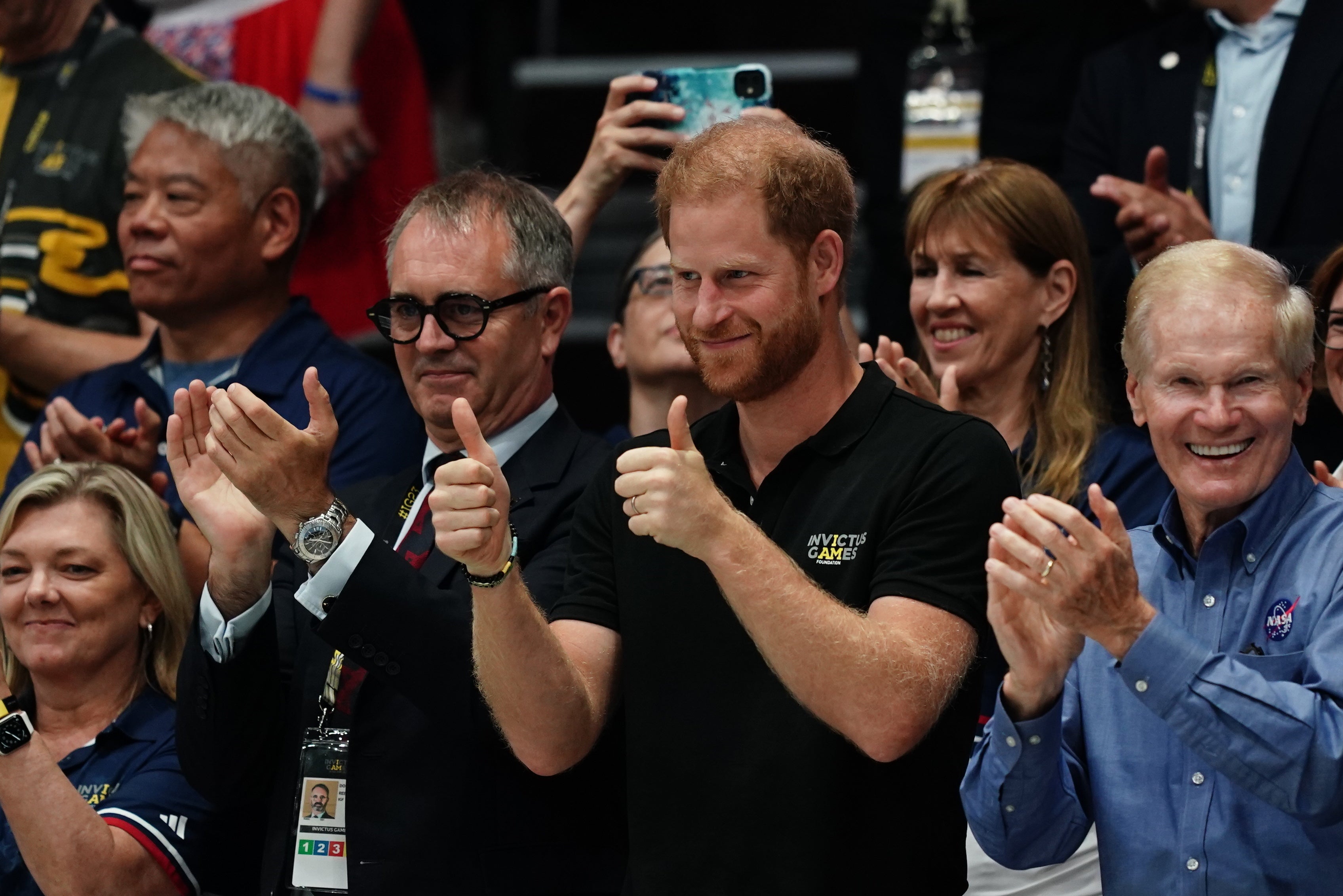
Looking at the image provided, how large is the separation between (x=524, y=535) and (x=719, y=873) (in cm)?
74

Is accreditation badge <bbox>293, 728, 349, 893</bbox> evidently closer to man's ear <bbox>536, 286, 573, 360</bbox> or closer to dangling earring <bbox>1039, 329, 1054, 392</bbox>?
man's ear <bbox>536, 286, 573, 360</bbox>

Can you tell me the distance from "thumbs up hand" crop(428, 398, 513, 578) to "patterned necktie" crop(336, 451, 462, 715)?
47cm

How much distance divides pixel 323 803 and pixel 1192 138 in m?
2.19

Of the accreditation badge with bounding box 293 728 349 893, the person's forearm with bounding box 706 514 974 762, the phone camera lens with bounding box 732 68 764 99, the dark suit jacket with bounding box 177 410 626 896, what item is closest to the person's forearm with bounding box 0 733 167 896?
the dark suit jacket with bounding box 177 410 626 896

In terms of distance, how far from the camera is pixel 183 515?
3.65 meters

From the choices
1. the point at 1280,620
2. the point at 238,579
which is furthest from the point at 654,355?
the point at 1280,620

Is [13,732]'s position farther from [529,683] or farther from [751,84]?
[751,84]

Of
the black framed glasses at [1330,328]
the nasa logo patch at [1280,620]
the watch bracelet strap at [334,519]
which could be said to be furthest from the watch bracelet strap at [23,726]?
the black framed glasses at [1330,328]

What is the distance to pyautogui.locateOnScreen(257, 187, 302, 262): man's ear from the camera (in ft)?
12.8

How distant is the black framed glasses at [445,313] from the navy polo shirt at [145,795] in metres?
0.74

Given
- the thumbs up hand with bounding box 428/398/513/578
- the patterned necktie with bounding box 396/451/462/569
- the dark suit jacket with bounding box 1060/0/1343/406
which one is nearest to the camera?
the thumbs up hand with bounding box 428/398/513/578

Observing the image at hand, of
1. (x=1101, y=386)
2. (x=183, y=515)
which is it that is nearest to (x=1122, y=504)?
(x=1101, y=386)

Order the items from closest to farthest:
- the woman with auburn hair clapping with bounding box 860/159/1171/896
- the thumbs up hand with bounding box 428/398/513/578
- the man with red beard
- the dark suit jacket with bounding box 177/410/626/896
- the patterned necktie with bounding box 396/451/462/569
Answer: the man with red beard → the thumbs up hand with bounding box 428/398/513/578 → the dark suit jacket with bounding box 177/410/626/896 → the patterned necktie with bounding box 396/451/462/569 → the woman with auburn hair clapping with bounding box 860/159/1171/896

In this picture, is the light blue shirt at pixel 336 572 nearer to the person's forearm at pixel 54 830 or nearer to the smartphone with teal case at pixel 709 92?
the person's forearm at pixel 54 830
